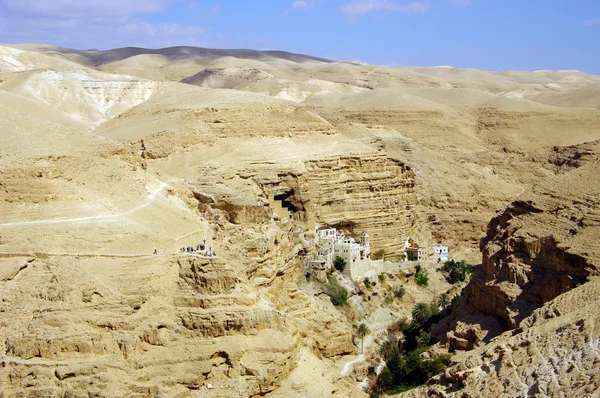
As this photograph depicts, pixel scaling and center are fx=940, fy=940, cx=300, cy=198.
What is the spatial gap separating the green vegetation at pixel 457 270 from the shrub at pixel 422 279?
145 centimetres

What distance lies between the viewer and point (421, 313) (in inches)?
1570

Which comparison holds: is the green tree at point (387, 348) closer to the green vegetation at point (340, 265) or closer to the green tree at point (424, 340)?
the green tree at point (424, 340)

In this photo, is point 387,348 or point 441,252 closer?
point 387,348

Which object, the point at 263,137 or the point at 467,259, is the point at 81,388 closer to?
the point at 263,137

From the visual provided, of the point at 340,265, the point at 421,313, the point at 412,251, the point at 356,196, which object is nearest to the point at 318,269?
the point at 340,265

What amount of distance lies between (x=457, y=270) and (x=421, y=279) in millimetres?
2342

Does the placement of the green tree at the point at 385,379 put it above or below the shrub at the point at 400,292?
below

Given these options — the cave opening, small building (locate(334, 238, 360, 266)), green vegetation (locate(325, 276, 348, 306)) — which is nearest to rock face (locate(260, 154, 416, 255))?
the cave opening

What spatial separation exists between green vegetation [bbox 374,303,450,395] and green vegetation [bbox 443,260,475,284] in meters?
5.67

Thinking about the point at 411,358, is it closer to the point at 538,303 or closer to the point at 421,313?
the point at 538,303

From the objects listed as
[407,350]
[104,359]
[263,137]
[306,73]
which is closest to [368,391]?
[407,350]

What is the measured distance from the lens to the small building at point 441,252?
160 ft

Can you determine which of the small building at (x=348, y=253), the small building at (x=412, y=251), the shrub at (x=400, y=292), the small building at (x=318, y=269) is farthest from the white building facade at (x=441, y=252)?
the small building at (x=318, y=269)

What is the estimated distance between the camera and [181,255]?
1063 inches
